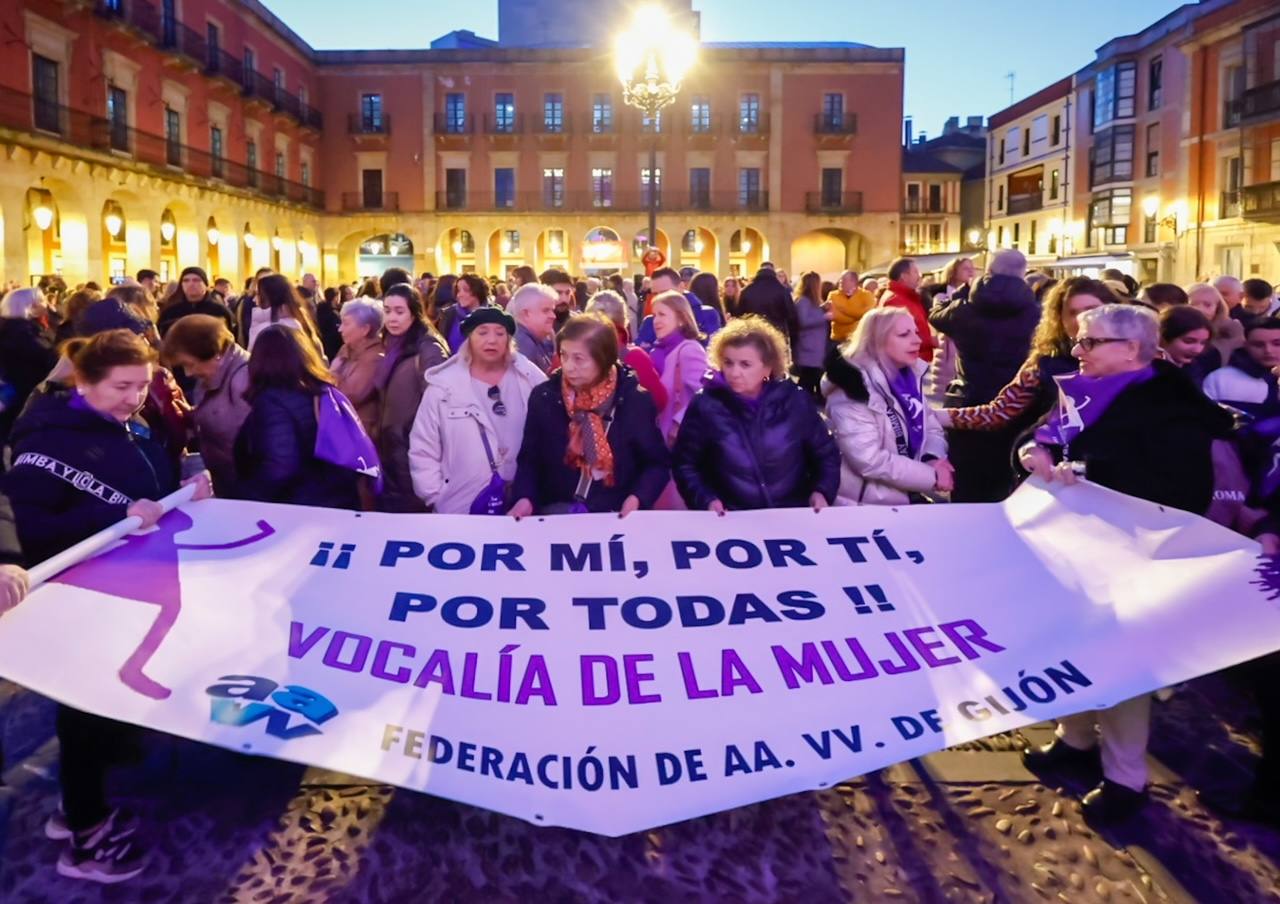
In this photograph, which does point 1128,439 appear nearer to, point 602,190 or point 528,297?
point 528,297

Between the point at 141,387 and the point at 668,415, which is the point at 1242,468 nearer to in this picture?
Answer: the point at 668,415

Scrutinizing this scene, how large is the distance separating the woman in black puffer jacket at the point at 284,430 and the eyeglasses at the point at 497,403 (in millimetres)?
664

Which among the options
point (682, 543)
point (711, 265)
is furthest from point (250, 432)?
point (711, 265)

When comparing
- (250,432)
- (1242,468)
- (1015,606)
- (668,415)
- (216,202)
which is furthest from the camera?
(216,202)

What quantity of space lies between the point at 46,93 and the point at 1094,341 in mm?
24117

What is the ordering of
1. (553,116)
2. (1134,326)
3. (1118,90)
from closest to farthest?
1. (1134,326)
2. (1118,90)
3. (553,116)

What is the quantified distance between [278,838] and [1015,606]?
7.72 ft

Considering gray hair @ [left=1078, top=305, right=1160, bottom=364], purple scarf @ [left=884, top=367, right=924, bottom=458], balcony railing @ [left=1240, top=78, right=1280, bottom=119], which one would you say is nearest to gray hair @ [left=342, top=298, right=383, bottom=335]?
purple scarf @ [left=884, top=367, right=924, bottom=458]

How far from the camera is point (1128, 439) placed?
3562mm

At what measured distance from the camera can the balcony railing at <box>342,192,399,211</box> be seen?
41.3 m

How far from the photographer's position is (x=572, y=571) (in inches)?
136

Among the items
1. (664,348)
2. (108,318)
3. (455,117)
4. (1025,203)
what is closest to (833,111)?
(1025,203)

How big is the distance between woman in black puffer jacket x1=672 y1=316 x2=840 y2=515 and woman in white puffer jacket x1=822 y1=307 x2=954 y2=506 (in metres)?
0.27

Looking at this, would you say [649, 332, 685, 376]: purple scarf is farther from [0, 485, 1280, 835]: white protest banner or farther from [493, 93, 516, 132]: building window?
[493, 93, 516, 132]: building window
